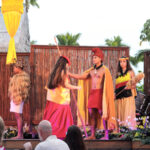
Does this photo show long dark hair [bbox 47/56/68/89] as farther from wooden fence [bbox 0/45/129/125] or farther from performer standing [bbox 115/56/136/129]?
performer standing [bbox 115/56/136/129]

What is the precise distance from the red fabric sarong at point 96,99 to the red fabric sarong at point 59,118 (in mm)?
559

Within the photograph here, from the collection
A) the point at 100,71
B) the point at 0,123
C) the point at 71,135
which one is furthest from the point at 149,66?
the point at 0,123

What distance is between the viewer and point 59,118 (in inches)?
345

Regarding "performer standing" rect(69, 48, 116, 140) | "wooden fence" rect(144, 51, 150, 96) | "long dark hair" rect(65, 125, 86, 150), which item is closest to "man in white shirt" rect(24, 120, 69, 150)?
"long dark hair" rect(65, 125, 86, 150)

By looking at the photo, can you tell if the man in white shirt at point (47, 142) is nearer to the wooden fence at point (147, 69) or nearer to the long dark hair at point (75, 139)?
the long dark hair at point (75, 139)

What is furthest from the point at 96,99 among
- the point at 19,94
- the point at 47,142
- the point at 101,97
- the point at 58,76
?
the point at 47,142

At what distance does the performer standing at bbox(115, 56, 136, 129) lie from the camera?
8.98 metres

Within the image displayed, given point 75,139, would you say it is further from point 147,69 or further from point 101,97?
point 147,69

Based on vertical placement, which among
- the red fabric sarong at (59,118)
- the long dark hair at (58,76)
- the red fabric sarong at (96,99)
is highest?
the long dark hair at (58,76)

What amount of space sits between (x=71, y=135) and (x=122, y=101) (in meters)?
4.19

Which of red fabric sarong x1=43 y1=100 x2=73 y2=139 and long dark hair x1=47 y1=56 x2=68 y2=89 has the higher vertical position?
long dark hair x1=47 y1=56 x2=68 y2=89

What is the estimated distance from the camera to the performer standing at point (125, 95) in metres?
8.98

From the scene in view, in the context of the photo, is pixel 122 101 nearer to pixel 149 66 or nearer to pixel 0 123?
pixel 149 66

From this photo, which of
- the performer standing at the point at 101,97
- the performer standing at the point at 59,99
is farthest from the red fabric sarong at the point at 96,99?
the performer standing at the point at 59,99
